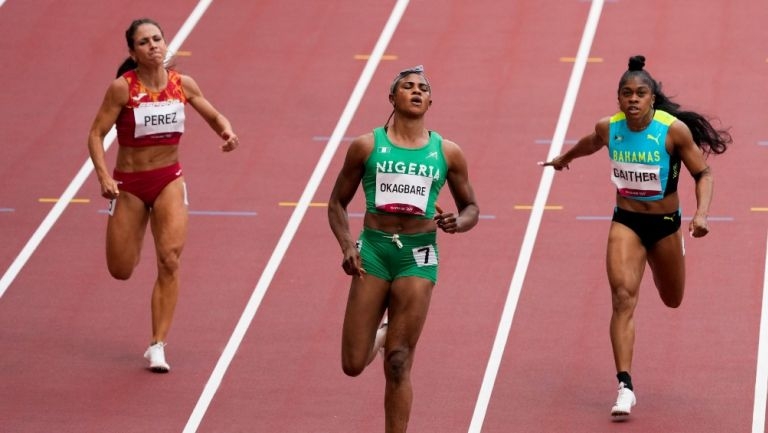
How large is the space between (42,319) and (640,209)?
4.41 meters

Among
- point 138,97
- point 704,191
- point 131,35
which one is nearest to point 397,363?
point 704,191

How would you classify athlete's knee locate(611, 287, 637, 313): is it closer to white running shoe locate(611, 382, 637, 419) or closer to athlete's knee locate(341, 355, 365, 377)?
white running shoe locate(611, 382, 637, 419)

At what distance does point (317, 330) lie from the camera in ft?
40.5

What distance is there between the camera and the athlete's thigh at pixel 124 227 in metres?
11.6

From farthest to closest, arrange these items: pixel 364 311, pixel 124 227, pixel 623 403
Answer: pixel 124 227 → pixel 623 403 → pixel 364 311

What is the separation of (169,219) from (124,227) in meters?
0.30

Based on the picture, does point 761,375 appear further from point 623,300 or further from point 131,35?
point 131,35

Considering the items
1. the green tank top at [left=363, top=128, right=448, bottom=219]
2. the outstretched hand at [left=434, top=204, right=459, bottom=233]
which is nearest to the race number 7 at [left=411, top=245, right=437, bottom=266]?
the green tank top at [left=363, top=128, right=448, bottom=219]

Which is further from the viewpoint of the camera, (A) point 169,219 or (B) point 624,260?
(A) point 169,219

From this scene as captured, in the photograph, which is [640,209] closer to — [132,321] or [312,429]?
[312,429]

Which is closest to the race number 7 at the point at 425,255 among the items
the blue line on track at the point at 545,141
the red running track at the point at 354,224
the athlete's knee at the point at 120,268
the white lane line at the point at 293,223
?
the red running track at the point at 354,224

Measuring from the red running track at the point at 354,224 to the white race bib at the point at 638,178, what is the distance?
1316 millimetres

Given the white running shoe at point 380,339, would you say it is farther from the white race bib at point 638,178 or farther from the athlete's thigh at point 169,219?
the athlete's thigh at point 169,219

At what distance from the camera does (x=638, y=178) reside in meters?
10.8
